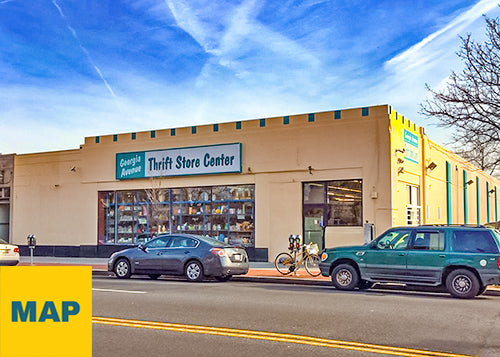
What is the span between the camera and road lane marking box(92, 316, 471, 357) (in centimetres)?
704

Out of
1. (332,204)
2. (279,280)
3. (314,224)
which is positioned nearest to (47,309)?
(279,280)

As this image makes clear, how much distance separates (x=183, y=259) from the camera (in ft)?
52.6

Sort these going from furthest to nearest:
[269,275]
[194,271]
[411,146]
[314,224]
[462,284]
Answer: [411,146], [314,224], [269,275], [194,271], [462,284]

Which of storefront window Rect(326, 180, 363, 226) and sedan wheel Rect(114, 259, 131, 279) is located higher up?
storefront window Rect(326, 180, 363, 226)

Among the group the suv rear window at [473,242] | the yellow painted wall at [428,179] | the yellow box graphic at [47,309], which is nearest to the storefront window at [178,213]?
the yellow painted wall at [428,179]

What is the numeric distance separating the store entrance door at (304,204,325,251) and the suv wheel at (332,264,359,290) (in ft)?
21.0

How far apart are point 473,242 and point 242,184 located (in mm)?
10830

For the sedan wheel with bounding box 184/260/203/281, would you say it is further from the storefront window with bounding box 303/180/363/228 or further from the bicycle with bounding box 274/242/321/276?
the storefront window with bounding box 303/180/363/228

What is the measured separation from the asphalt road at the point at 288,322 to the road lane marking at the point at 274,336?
1 centimetres

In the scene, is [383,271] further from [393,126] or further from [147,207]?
[147,207]

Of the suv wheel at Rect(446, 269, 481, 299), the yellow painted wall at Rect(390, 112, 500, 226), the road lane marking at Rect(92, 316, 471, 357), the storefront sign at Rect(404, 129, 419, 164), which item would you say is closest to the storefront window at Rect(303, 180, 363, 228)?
the yellow painted wall at Rect(390, 112, 500, 226)

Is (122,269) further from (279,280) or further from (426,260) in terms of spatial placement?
(426,260)

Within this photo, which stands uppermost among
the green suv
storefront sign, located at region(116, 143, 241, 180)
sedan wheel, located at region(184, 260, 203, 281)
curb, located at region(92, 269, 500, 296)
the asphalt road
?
storefront sign, located at region(116, 143, 241, 180)

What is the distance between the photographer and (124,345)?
7.37 meters
